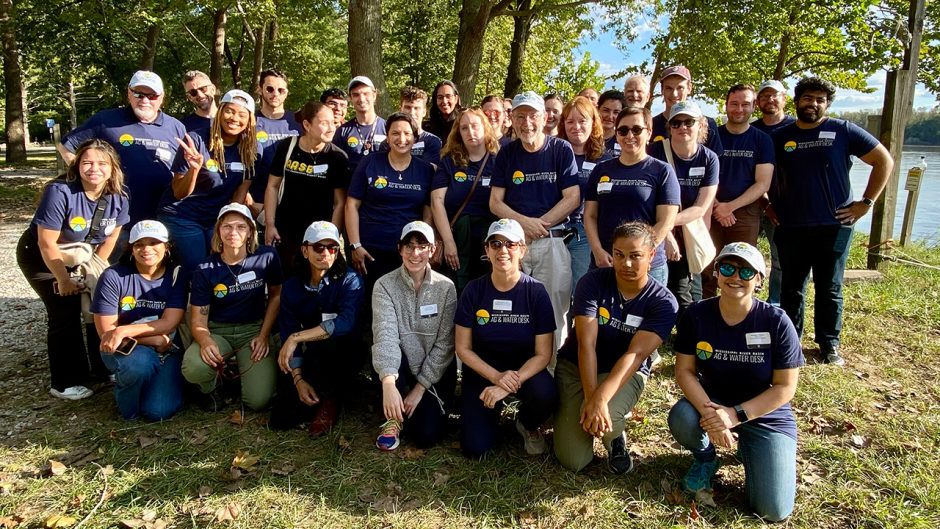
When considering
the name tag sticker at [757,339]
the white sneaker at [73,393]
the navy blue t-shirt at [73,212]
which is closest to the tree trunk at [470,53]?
the navy blue t-shirt at [73,212]

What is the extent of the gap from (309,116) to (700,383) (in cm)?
378

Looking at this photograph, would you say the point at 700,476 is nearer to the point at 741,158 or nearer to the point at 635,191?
the point at 635,191

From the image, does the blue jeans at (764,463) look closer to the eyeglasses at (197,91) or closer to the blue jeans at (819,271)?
the blue jeans at (819,271)

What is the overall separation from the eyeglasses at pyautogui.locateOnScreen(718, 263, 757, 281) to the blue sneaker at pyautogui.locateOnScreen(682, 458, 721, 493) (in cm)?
117

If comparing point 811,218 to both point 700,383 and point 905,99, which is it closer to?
point 700,383

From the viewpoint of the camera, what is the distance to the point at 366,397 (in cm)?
504

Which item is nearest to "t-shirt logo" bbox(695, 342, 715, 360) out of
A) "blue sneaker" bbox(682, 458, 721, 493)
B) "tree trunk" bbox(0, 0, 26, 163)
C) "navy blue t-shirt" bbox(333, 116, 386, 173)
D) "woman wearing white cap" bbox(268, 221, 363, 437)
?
"blue sneaker" bbox(682, 458, 721, 493)

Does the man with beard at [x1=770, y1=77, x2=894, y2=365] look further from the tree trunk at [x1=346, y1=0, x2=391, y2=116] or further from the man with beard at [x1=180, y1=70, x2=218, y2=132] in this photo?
the tree trunk at [x1=346, y1=0, x2=391, y2=116]

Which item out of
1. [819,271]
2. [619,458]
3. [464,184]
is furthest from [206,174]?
[819,271]

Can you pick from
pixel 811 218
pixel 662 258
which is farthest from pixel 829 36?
pixel 662 258

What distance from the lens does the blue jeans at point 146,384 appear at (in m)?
4.46

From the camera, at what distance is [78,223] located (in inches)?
183

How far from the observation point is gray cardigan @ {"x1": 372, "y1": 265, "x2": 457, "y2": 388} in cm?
439

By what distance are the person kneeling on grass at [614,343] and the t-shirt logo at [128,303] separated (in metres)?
3.33
